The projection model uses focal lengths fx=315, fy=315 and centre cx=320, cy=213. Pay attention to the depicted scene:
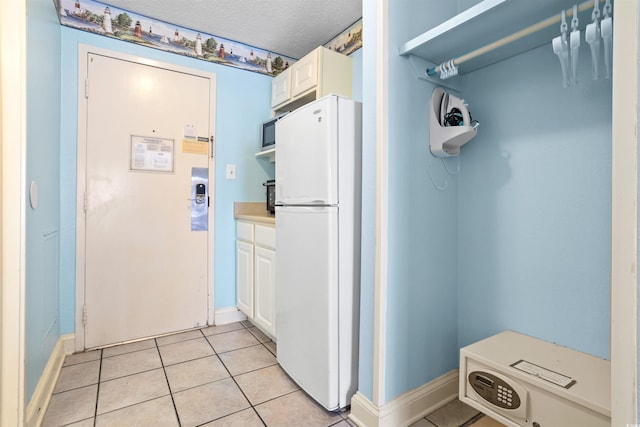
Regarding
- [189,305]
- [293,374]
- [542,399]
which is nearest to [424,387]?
[542,399]

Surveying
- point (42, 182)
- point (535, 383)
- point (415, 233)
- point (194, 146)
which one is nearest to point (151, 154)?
point (194, 146)

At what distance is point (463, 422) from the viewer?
1411 millimetres

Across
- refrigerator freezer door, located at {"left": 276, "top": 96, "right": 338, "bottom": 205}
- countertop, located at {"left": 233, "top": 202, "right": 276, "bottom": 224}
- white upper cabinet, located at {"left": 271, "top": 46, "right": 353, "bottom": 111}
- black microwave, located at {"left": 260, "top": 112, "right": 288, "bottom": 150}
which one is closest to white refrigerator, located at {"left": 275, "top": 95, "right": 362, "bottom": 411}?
refrigerator freezer door, located at {"left": 276, "top": 96, "right": 338, "bottom": 205}

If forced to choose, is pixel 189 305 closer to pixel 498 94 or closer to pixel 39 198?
pixel 39 198

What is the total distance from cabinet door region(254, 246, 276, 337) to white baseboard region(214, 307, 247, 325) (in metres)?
0.42

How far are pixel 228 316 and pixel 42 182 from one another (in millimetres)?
1601

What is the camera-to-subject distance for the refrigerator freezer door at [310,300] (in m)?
1.44

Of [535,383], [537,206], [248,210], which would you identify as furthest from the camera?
[248,210]

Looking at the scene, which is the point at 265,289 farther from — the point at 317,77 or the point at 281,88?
the point at 281,88

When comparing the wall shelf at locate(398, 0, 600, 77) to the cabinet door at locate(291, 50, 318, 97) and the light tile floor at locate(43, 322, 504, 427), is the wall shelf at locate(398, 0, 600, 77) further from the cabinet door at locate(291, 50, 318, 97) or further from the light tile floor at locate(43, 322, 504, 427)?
the light tile floor at locate(43, 322, 504, 427)

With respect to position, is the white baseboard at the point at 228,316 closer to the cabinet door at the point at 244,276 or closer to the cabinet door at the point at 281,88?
the cabinet door at the point at 244,276

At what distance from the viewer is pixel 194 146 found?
2484mm

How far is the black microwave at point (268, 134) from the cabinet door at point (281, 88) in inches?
7.5

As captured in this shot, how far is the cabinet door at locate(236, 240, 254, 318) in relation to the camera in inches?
94.1
